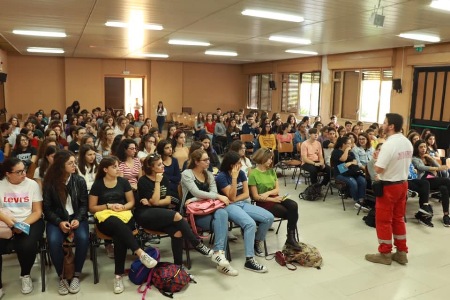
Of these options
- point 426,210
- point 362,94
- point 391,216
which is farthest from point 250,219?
point 362,94

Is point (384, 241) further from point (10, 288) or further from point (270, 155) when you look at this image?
point (10, 288)

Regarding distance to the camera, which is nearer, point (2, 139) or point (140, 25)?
point (2, 139)

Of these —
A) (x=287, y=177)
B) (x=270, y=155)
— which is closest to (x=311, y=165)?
(x=287, y=177)

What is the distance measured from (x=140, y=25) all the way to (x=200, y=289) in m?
5.21

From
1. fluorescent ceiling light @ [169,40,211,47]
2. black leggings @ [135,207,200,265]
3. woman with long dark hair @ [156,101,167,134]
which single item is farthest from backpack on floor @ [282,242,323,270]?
woman with long dark hair @ [156,101,167,134]

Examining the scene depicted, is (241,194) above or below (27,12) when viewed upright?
below

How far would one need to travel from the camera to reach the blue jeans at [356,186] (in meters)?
5.73

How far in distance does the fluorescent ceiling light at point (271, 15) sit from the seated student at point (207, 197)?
2690 mm

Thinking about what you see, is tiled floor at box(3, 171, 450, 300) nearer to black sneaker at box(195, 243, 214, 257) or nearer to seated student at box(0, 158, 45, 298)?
black sneaker at box(195, 243, 214, 257)

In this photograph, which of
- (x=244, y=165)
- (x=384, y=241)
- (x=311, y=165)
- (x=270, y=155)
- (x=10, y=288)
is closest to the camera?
(x=10, y=288)

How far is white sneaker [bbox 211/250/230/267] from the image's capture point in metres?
3.65

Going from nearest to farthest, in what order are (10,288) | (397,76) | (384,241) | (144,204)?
(10,288)
(144,204)
(384,241)
(397,76)

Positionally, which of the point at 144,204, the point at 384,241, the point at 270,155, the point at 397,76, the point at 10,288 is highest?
the point at 397,76

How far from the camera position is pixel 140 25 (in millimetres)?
7016
